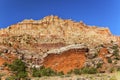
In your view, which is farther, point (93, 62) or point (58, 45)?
point (58, 45)

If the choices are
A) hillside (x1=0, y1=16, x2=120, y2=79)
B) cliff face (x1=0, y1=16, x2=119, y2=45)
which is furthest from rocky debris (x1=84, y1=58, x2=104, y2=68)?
cliff face (x1=0, y1=16, x2=119, y2=45)

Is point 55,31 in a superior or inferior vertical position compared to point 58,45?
superior

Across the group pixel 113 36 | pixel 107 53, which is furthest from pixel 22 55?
pixel 113 36

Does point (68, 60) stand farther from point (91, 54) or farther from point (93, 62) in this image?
point (91, 54)

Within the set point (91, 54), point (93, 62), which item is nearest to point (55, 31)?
point (91, 54)

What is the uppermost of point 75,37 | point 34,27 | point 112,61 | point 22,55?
point 34,27

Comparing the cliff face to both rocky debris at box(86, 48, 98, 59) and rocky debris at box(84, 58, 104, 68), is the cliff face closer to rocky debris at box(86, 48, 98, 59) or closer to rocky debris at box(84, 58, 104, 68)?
rocky debris at box(86, 48, 98, 59)

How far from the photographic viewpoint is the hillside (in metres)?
42.9

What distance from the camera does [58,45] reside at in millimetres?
66625

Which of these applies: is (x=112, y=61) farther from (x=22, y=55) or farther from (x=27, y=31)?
(x=27, y=31)

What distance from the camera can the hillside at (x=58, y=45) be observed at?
141 feet

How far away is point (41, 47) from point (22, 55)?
49.1 feet

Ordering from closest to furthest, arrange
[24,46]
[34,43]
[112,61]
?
[112,61] → [24,46] → [34,43]

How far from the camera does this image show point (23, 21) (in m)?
85.0
